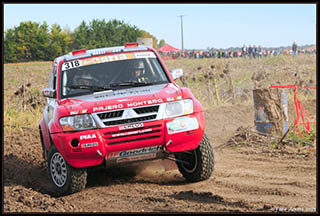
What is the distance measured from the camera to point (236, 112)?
1585 centimetres

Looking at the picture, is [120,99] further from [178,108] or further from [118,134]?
[178,108]

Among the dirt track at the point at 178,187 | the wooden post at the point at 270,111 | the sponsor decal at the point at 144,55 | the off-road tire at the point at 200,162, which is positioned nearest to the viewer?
the dirt track at the point at 178,187

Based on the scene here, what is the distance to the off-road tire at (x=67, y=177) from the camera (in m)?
6.69

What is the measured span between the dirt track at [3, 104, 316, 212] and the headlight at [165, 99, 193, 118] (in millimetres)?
1040

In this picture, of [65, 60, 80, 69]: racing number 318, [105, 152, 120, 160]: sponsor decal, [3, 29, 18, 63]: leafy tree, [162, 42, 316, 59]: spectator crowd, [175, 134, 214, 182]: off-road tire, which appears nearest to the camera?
[105, 152, 120, 160]: sponsor decal

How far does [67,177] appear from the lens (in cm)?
671

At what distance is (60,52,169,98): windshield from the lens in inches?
291

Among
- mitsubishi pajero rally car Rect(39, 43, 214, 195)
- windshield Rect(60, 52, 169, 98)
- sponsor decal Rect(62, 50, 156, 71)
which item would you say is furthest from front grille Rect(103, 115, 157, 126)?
sponsor decal Rect(62, 50, 156, 71)

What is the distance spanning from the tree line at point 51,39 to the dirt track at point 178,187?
61.1 m

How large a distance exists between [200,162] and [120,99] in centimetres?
149

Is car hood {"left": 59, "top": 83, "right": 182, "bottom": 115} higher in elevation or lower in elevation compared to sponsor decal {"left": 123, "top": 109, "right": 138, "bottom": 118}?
higher

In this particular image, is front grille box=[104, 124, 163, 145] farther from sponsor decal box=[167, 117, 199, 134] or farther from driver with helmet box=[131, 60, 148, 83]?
driver with helmet box=[131, 60, 148, 83]

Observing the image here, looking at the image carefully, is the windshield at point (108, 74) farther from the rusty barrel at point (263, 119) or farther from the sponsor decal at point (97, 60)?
the rusty barrel at point (263, 119)

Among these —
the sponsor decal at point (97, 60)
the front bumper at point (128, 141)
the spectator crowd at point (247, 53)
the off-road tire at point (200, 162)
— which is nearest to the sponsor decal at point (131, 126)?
the front bumper at point (128, 141)
